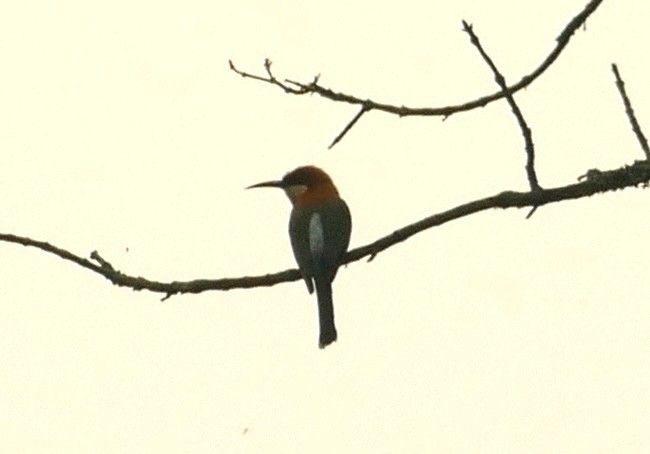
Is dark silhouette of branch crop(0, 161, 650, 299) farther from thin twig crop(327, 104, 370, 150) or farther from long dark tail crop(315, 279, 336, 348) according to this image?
long dark tail crop(315, 279, 336, 348)

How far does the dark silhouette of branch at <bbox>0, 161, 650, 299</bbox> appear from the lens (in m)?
3.86

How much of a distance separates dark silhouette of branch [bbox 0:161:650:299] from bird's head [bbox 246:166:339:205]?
2536 mm

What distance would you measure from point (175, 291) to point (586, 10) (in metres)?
1.35

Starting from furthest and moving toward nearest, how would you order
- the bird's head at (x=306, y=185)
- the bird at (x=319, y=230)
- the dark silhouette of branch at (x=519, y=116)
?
1. the bird's head at (x=306, y=185)
2. the bird at (x=319, y=230)
3. the dark silhouette of branch at (x=519, y=116)

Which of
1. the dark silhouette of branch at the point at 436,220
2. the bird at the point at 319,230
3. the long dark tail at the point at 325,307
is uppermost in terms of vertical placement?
the bird at the point at 319,230

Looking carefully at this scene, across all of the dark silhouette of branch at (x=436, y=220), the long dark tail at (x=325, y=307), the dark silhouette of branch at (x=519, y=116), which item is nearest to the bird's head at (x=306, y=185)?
the long dark tail at (x=325, y=307)

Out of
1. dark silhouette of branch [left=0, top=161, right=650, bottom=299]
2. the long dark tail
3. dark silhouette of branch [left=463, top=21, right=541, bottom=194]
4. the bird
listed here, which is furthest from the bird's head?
dark silhouette of branch [left=463, top=21, right=541, bottom=194]

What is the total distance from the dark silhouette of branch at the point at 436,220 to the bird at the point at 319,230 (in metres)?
1.38

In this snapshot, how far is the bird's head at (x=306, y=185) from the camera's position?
22.4 feet

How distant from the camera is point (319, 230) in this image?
20.5 feet

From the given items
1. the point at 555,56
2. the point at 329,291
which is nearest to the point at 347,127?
the point at 555,56

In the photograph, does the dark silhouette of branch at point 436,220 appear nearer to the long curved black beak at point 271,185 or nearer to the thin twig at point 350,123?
the thin twig at point 350,123

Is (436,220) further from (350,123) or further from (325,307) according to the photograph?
(325,307)

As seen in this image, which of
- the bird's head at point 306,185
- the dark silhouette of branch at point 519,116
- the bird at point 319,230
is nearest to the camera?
the dark silhouette of branch at point 519,116
